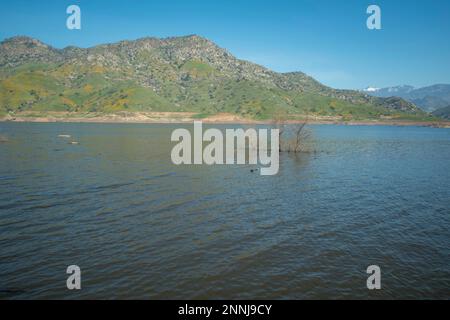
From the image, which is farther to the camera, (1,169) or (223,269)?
(1,169)

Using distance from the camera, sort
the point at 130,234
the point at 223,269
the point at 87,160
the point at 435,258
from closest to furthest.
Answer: the point at 223,269 → the point at 435,258 → the point at 130,234 → the point at 87,160

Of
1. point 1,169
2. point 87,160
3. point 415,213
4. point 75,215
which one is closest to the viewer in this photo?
point 75,215

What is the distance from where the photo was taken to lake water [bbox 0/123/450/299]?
20516mm

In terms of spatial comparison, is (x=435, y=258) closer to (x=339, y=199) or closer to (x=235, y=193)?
(x=339, y=199)

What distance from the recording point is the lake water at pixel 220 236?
808 inches

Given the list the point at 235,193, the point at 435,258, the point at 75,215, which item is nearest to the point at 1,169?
the point at 75,215

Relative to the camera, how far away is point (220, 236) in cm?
2873

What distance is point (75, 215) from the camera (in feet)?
108

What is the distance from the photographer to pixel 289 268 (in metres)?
23.0
